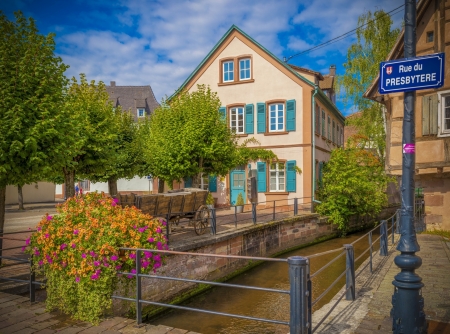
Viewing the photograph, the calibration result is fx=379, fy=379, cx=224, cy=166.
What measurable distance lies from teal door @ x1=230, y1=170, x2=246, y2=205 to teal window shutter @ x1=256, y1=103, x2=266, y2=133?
2571 mm

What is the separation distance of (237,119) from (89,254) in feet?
56.9

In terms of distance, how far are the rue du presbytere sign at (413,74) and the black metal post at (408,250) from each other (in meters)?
0.09

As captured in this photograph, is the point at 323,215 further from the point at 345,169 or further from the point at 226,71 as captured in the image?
the point at 226,71

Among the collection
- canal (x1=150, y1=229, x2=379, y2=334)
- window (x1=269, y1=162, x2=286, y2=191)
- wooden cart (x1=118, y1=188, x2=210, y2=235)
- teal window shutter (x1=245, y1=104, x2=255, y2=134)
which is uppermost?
teal window shutter (x1=245, y1=104, x2=255, y2=134)

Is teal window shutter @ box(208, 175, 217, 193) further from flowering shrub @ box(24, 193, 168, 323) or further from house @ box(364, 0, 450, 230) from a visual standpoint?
flowering shrub @ box(24, 193, 168, 323)

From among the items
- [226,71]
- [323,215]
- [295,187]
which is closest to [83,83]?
[226,71]

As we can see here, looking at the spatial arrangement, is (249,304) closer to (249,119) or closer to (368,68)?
(249,119)

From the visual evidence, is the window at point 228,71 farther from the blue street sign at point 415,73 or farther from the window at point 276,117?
the blue street sign at point 415,73

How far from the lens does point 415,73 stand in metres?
4.07

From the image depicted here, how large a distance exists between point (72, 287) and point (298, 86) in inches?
666

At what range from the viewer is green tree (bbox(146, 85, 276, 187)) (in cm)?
1706

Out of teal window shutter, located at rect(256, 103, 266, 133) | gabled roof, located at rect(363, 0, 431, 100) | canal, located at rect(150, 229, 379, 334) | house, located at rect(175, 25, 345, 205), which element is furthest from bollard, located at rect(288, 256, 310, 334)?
teal window shutter, located at rect(256, 103, 266, 133)

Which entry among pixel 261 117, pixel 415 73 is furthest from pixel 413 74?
pixel 261 117

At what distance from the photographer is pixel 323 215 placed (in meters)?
18.6
